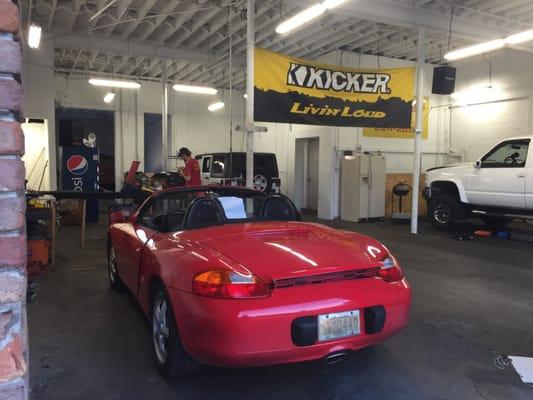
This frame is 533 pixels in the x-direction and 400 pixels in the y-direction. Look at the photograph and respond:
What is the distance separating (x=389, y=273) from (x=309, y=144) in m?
11.7

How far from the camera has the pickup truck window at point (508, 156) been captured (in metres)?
8.42

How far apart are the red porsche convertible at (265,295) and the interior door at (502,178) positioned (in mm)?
6712

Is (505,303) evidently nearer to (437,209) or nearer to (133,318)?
(133,318)

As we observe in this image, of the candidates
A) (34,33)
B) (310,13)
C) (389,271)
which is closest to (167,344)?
(389,271)

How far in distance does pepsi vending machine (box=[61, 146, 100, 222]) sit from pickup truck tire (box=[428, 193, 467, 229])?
806cm

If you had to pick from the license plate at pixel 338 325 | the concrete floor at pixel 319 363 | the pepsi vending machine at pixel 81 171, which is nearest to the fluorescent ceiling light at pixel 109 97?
the pepsi vending machine at pixel 81 171

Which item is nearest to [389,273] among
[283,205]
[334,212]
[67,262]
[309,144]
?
[283,205]

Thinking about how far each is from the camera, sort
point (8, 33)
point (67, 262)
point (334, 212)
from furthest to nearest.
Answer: point (334, 212) → point (67, 262) → point (8, 33)

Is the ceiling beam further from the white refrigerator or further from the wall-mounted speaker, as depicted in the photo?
the white refrigerator

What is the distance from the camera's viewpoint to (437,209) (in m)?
9.95

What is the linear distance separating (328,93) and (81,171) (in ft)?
20.3

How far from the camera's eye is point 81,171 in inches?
416

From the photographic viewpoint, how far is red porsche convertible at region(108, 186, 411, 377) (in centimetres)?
229

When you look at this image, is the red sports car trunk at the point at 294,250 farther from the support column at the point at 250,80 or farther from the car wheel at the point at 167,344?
the support column at the point at 250,80
